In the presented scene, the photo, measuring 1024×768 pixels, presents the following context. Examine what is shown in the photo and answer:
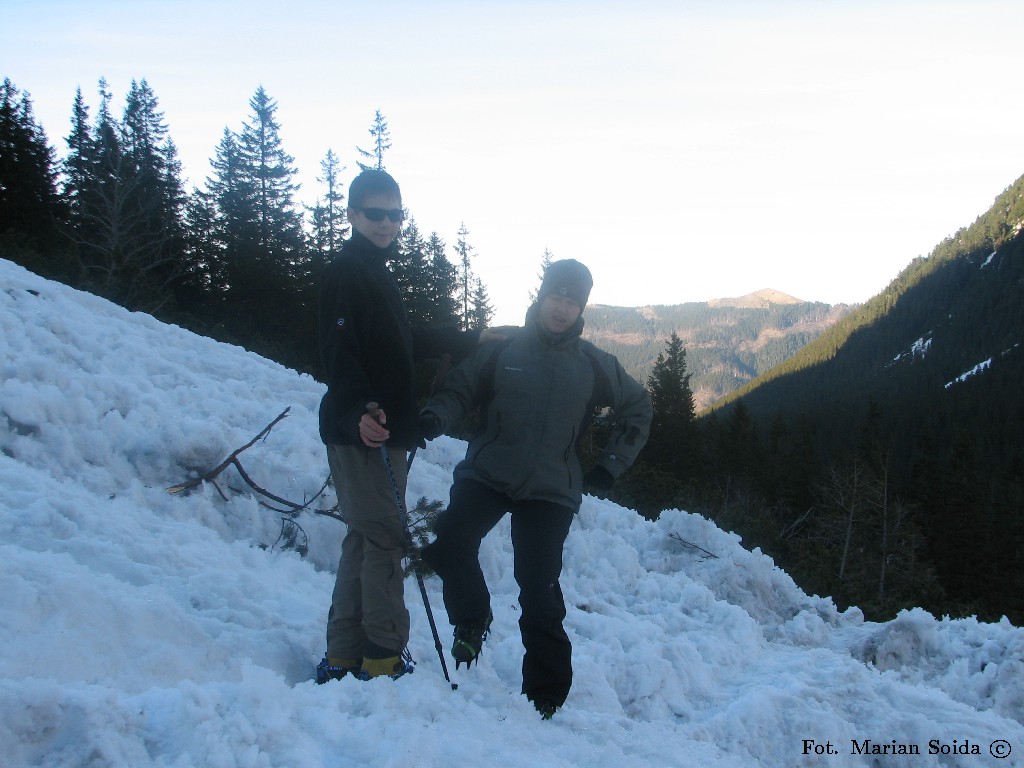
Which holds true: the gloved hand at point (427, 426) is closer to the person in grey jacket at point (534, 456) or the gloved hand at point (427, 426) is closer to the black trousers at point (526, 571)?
the person in grey jacket at point (534, 456)

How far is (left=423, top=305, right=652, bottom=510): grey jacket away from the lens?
371 centimetres

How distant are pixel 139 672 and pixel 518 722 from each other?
1644mm

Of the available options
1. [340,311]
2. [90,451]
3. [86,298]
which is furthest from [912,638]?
[86,298]

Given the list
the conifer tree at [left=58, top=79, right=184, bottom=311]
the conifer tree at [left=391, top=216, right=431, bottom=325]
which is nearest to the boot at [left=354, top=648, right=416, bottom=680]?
the conifer tree at [left=58, top=79, right=184, bottom=311]

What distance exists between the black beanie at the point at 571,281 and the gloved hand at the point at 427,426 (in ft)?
3.22

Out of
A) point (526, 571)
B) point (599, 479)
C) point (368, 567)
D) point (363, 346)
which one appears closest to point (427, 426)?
point (363, 346)

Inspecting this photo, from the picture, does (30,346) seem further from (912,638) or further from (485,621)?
(912,638)

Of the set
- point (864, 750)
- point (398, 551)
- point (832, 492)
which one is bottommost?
point (832, 492)

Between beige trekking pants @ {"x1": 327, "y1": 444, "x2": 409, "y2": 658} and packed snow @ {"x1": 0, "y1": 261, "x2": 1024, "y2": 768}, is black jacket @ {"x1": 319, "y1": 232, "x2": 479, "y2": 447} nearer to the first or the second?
beige trekking pants @ {"x1": 327, "y1": 444, "x2": 409, "y2": 658}

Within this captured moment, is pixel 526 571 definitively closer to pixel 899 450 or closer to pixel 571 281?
pixel 571 281

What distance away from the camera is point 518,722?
3166 millimetres

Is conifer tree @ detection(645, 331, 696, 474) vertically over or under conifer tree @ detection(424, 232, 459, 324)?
under

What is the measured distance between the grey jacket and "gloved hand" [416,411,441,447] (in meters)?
0.05

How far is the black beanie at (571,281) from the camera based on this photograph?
12.8ft
